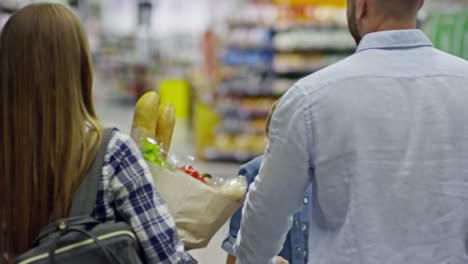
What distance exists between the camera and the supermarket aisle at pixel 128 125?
6072 millimetres

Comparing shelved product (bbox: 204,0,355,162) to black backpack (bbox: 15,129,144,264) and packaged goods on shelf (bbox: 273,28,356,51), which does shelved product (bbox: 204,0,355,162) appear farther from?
black backpack (bbox: 15,129,144,264)

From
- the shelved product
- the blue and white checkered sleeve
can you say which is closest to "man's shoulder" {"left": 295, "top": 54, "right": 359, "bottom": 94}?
the blue and white checkered sleeve

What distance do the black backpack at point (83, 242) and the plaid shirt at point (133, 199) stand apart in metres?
0.04

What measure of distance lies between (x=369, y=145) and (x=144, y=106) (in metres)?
0.87

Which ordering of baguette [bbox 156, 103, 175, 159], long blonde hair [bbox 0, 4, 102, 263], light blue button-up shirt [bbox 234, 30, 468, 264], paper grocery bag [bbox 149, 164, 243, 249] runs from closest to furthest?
light blue button-up shirt [bbox 234, 30, 468, 264], long blonde hair [bbox 0, 4, 102, 263], paper grocery bag [bbox 149, 164, 243, 249], baguette [bbox 156, 103, 175, 159]

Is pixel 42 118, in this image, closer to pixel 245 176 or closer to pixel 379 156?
pixel 379 156

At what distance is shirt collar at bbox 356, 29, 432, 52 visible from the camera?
203 cm

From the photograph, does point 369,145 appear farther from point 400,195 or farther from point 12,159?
point 12,159

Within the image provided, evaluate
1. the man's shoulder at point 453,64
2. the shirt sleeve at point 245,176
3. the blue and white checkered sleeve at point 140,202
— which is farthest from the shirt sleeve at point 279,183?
the shirt sleeve at point 245,176

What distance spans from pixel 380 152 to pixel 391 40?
0.93 feet

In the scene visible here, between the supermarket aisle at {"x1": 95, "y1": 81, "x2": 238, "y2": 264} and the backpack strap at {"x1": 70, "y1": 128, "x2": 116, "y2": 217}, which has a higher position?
the backpack strap at {"x1": 70, "y1": 128, "x2": 116, "y2": 217}

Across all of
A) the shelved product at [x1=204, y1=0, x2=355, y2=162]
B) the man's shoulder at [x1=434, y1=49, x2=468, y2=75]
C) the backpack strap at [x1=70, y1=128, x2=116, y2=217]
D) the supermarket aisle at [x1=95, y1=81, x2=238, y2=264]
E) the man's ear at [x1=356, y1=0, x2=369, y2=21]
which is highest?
the man's ear at [x1=356, y1=0, x2=369, y2=21]

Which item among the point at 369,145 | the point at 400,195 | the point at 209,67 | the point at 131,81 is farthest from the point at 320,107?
the point at 131,81

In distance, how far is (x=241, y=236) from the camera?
2.16 m
